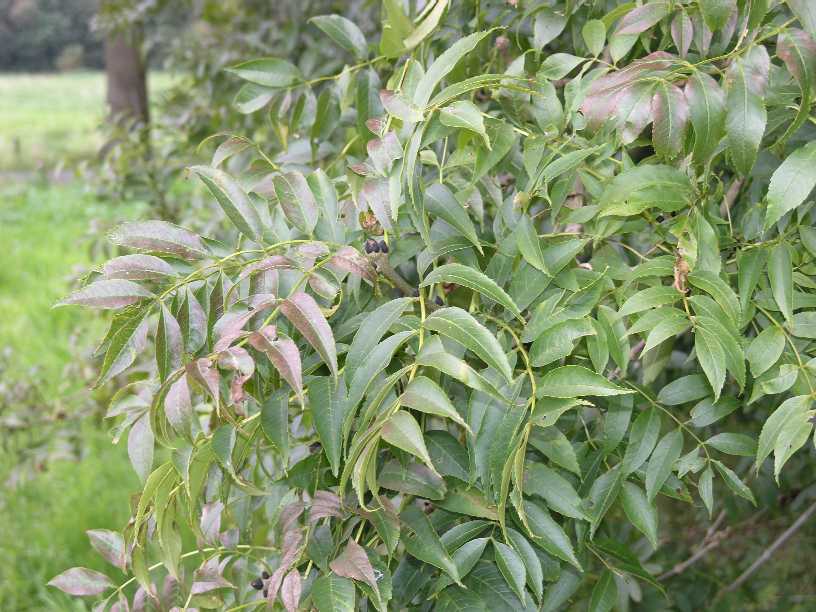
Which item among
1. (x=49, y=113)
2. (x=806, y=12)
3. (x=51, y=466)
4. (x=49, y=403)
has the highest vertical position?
(x=806, y=12)

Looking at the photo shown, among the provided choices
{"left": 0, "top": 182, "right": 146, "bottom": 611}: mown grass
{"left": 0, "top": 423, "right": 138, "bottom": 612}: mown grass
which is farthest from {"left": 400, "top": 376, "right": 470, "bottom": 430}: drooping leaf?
{"left": 0, "top": 423, "right": 138, "bottom": 612}: mown grass

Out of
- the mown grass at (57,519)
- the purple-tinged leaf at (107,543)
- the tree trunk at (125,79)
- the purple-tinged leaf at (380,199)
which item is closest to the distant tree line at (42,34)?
the tree trunk at (125,79)

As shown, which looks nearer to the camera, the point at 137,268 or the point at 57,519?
the point at 137,268

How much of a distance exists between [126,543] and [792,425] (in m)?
0.75

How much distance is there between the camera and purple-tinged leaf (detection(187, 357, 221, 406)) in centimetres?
77

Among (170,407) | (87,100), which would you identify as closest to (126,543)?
(170,407)

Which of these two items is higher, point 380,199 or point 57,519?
point 380,199

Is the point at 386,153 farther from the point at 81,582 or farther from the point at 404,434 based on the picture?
the point at 81,582

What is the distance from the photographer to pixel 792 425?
0.85m

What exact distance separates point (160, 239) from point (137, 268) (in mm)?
58

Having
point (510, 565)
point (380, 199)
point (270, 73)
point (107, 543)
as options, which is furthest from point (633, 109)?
point (107, 543)

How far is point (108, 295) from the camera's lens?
86cm

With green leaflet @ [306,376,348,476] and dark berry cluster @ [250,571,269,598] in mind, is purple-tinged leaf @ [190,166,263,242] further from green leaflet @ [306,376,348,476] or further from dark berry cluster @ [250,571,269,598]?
dark berry cluster @ [250,571,269,598]

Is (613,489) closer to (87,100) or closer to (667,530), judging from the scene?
(667,530)
